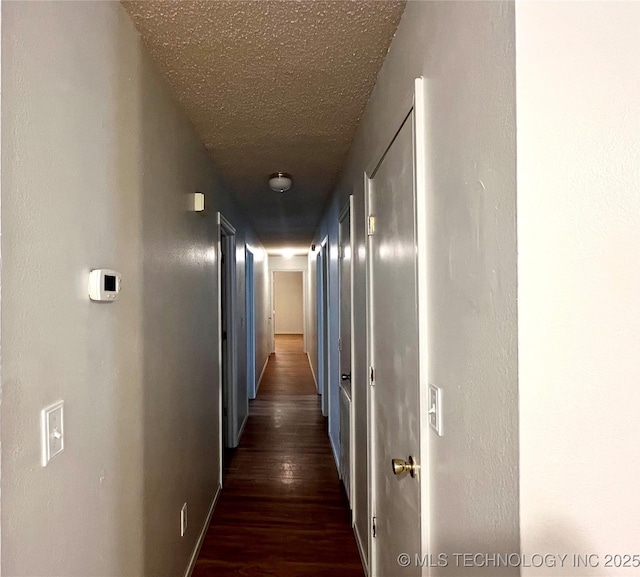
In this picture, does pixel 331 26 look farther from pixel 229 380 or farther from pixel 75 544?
pixel 229 380

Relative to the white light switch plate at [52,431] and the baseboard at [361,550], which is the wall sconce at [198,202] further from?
Answer: the baseboard at [361,550]

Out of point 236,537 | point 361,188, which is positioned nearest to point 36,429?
point 361,188

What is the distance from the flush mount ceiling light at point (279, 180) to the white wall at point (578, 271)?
2.29 m

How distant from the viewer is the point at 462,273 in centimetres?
73

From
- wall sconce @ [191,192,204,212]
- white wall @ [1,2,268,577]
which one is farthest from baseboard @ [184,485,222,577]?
wall sconce @ [191,192,204,212]

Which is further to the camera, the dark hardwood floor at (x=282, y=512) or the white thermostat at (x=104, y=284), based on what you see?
A: the dark hardwood floor at (x=282, y=512)

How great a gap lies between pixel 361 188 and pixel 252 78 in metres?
0.73

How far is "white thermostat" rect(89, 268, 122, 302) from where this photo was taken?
94 centimetres

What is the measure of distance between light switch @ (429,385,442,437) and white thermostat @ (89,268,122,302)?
92 centimetres

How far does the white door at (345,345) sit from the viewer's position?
7.77 feet

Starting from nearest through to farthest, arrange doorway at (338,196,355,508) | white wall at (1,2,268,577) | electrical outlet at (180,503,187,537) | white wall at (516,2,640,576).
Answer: white wall at (516,2,640,576)
white wall at (1,2,268,577)
electrical outlet at (180,503,187,537)
doorway at (338,196,355,508)

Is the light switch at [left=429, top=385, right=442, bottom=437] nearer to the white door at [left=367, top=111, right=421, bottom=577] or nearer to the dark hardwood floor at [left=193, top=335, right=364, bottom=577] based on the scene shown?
the white door at [left=367, top=111, right=421, bottom=577]

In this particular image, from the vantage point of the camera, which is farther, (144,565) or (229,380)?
(229,380)

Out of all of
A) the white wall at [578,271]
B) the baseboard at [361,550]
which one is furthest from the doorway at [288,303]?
the white wall at [578,271]
